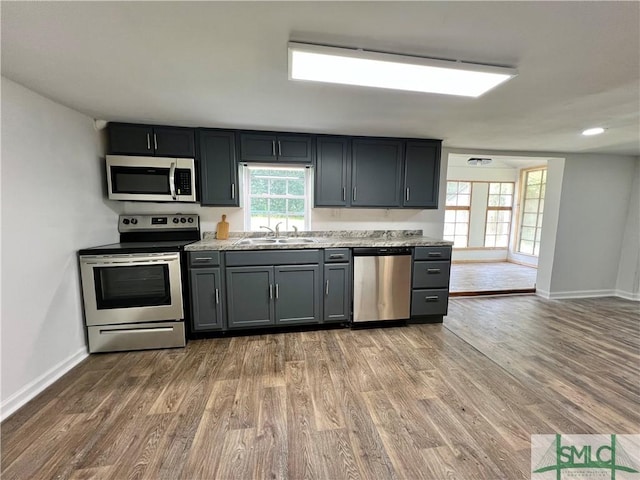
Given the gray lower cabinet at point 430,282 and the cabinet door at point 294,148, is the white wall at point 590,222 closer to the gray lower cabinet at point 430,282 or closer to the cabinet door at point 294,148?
the gray lower cabinet at point 430,282

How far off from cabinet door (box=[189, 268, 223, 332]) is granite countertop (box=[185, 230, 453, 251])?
0.26m

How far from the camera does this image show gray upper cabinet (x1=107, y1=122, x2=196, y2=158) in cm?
271

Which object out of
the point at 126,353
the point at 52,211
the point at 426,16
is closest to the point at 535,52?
the point at 426,16

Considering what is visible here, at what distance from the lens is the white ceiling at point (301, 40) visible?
1.17 meters

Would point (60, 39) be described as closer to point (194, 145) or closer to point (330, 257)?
point (194, 145)

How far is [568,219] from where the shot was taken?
409cm

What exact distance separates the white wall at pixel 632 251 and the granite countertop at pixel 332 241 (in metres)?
3.40

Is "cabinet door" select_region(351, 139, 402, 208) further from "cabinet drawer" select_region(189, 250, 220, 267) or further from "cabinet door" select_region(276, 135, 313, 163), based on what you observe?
"cabinet drawer" select_region(189, 250, 220, 267)

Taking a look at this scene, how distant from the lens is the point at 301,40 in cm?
138

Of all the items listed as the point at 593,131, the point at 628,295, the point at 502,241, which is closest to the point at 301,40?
the point at 593,131

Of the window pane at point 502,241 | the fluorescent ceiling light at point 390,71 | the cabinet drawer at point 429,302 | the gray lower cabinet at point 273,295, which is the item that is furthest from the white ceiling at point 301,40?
the window pane at point 502,241

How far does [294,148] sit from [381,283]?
70.1 inches

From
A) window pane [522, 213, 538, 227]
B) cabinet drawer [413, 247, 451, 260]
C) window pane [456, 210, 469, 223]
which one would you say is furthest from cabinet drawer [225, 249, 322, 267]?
window pane [522, 213, 538, 227]

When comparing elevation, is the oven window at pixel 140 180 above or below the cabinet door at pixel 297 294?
above
